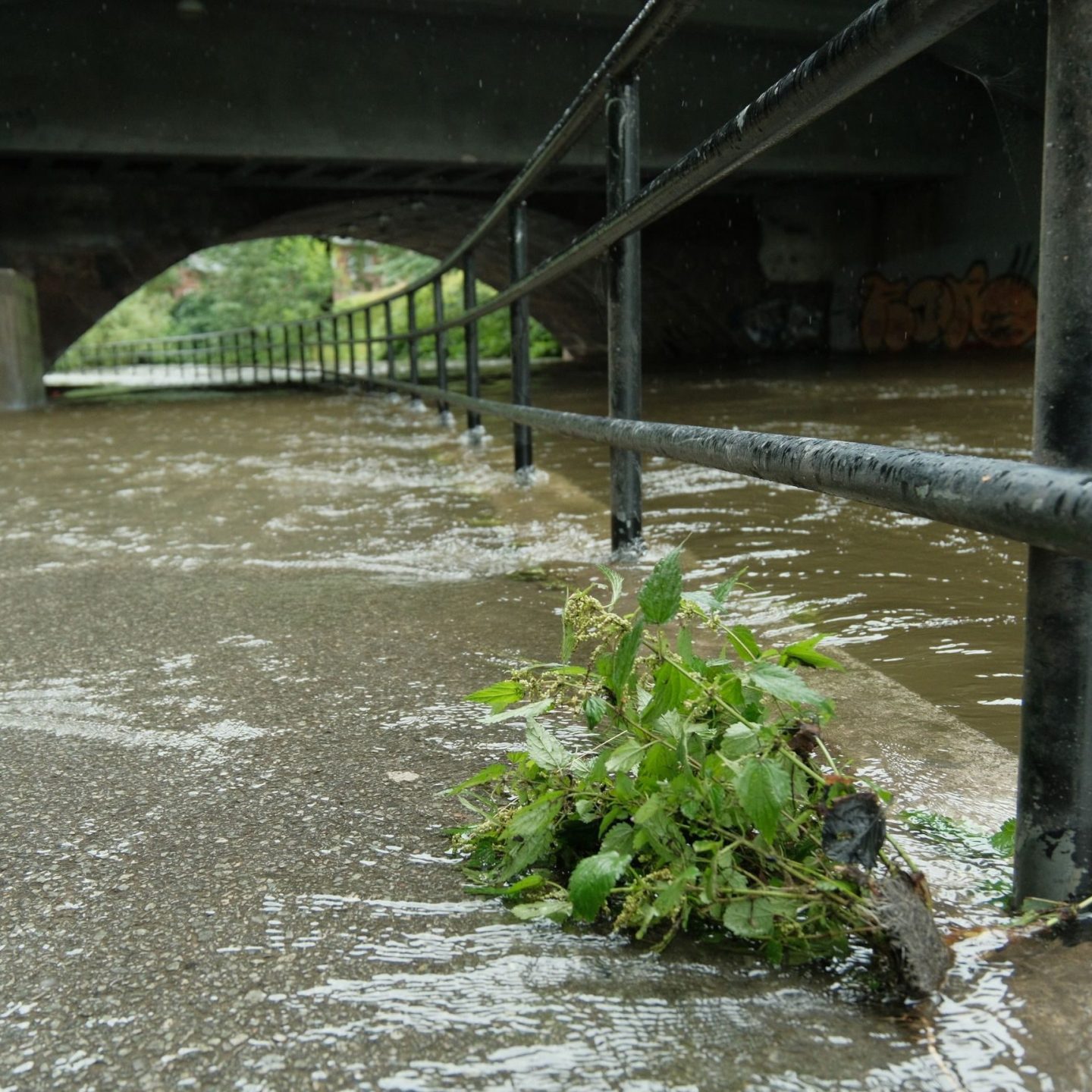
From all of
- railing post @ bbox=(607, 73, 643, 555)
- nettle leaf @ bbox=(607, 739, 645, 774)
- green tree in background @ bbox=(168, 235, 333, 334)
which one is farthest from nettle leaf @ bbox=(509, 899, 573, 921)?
green tree in background @ bbox=(168, 235, 333, 334)

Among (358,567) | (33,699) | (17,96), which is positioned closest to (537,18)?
(17,96)

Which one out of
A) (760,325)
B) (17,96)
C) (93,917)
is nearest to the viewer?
(93,917)

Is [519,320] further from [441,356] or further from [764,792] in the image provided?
[764,792]

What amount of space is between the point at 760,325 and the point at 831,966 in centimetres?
1939

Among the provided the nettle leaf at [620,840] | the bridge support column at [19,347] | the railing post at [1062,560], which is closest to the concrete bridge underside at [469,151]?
the bridge support column at [19,347]

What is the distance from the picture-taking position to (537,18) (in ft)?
40.5

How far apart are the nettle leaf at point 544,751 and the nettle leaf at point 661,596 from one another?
0.50ft

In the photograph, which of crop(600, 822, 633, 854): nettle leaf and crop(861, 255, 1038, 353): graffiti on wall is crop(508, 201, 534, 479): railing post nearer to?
crop(600, 822, 633, 854): nettle leaf

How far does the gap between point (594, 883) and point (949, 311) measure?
18.4 metres

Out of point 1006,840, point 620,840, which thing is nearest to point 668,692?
point 620,840

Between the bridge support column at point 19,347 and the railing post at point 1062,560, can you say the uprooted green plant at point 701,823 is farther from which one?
the bridge support column at point 19,347

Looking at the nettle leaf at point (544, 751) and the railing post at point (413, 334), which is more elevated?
the railing post at point (413, 334)

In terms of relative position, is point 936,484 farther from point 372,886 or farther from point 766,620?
point 766,620

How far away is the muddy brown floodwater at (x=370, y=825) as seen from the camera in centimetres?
80
